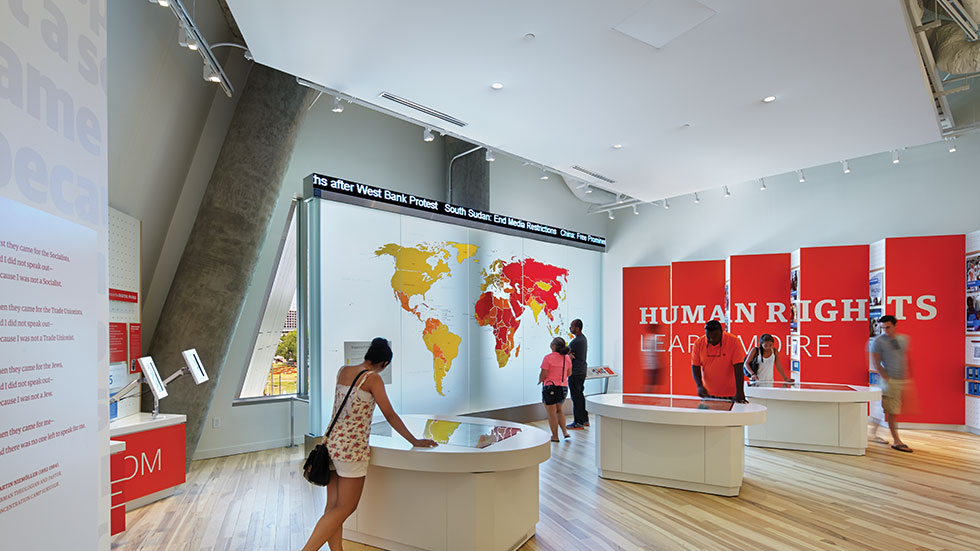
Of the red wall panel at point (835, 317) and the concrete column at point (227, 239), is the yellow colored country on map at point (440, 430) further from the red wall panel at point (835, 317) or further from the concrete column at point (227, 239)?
A: the red wall panel at point (835, 317)

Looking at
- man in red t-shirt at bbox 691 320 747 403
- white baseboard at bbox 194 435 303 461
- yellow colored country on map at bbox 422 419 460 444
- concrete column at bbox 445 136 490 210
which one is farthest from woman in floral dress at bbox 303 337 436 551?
concrete column at bbox 445 136 490 210

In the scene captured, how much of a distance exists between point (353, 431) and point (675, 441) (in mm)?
3191

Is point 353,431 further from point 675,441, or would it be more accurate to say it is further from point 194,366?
point 675,441

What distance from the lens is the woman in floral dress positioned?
3.52 meters

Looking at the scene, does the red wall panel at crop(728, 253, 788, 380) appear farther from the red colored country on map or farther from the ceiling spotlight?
the ceiling spotlight

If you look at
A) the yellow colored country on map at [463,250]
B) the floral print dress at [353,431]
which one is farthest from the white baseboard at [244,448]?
the floral print dress at [353,431]

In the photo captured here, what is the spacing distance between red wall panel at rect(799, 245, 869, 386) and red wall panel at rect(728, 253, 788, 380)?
0.47 metres

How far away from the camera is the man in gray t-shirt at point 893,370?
6.81 m

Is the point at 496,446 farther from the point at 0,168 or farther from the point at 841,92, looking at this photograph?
the point at 841,92

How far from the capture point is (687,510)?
4664 mm

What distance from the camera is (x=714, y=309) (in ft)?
32.8

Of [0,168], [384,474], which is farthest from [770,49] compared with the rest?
[0,168]

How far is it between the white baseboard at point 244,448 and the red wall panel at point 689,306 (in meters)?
6.66

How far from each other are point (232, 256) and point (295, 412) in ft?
7.95
